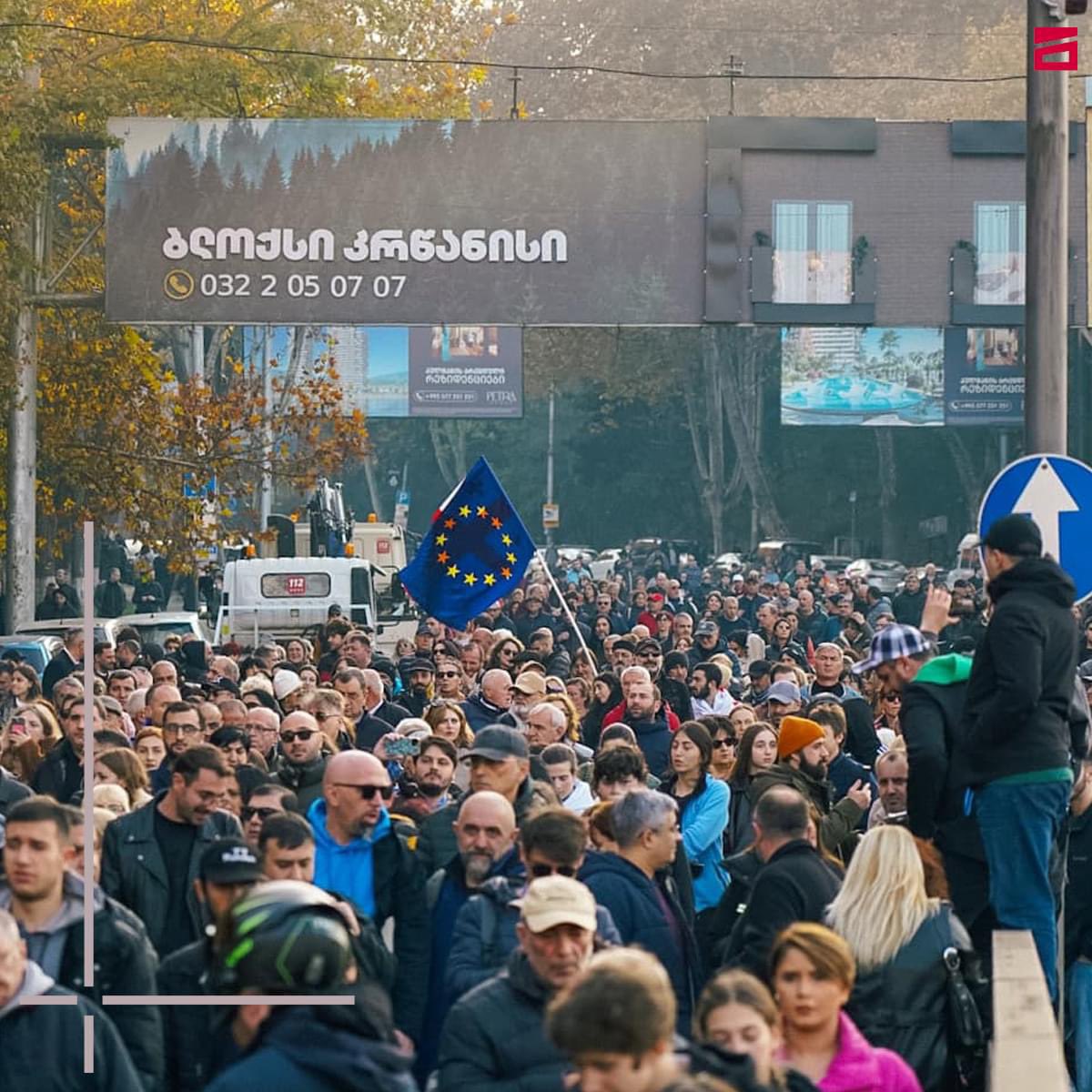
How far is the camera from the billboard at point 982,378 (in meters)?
47.0

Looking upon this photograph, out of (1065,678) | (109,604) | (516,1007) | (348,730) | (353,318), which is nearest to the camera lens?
(516,1007)

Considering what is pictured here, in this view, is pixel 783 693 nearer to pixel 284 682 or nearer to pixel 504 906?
pixel 284 682

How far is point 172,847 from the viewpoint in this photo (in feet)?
29.6

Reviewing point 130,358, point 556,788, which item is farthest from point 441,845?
point 130,358

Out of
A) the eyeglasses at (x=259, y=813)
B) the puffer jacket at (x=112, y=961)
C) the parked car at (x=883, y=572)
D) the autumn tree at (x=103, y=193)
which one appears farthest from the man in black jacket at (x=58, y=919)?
the parked car at (x=883, y=572)

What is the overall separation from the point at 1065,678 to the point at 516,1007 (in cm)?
281

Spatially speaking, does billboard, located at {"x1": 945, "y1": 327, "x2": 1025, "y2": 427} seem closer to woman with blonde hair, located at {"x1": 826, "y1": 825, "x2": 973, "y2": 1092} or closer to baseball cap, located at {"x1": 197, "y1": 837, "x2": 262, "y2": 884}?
woman with blonde hair, located at {"x1": 826, "y1": 825, "x2": 973, "y2": 1092}

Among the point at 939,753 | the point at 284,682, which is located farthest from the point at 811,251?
the point at 939,753

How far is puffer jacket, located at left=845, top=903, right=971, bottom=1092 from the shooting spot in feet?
24.5

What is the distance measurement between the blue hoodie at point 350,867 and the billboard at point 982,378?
128ft

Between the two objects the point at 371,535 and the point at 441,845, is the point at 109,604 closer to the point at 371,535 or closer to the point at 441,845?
the point at 371,535

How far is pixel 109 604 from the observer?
39406 mm

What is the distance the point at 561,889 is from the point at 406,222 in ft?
71.3

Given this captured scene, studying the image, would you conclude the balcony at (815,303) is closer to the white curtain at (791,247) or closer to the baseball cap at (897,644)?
the white curtain at (791,247)
